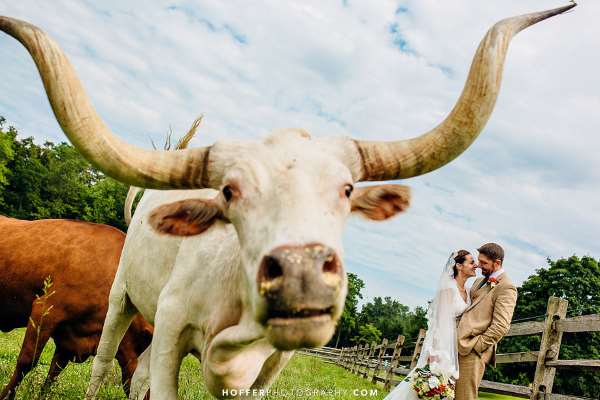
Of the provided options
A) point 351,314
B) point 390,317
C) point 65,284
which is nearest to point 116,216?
point 351,314

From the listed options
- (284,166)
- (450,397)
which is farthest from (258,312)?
(450,397)

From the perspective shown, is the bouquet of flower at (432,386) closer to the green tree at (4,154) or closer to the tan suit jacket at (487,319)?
the tan suit jacket at (487,319)

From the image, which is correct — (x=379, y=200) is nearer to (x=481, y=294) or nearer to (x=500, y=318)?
(x=500, y=318)

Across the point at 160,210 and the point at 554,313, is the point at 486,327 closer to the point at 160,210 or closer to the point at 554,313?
the point at 554,313

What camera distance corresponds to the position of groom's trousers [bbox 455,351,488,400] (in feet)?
20.9

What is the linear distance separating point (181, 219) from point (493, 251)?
4.42m

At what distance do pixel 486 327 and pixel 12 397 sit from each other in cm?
552

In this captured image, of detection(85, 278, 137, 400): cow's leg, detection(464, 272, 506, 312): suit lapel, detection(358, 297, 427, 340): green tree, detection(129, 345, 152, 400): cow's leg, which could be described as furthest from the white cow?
detection(358, 297, 427, 340): green tree

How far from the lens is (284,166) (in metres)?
2.69

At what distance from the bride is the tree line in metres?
1.94

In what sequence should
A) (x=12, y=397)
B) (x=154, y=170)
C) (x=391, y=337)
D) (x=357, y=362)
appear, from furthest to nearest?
(x=391, y=337)
(x=357, y=362)
(x=12, y=397)
(x=154, y=170)

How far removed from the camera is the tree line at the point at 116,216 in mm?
36781

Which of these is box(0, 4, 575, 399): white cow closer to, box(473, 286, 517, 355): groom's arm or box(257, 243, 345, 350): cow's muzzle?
box(257, 243, 345, 350): cow's muzzle

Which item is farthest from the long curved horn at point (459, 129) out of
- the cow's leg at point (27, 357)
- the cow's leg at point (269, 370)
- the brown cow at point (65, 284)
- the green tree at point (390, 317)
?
the green tree at point (390, 317)
